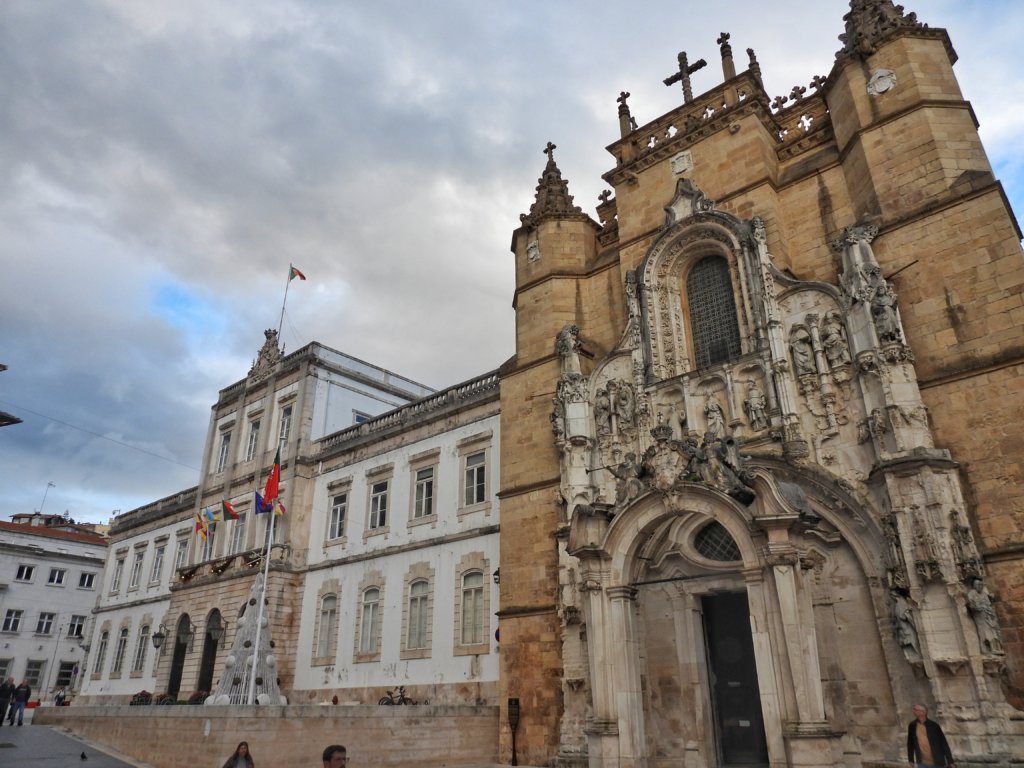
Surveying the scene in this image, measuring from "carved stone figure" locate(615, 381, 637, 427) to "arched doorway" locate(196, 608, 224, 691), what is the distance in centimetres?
1967

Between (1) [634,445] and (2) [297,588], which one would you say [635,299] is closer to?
(1) [634,445]

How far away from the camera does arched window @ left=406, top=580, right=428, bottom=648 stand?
2131 centimetres

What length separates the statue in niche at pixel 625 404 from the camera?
15.9 metres

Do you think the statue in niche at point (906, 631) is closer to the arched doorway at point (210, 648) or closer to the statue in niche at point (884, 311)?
the statue in niche at point (884, 311)

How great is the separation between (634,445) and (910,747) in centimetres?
745

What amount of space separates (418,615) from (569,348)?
9.97m

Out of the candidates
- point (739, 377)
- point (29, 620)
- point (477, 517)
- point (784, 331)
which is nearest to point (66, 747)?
point (477, 517)

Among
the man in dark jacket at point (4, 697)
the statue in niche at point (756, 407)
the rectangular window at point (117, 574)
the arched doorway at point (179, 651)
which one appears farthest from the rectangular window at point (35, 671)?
the statue in niche at point (756, 407)

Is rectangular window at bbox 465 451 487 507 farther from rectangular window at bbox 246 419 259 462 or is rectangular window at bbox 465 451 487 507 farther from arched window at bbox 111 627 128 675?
arched window at bbox 111 627 128 675

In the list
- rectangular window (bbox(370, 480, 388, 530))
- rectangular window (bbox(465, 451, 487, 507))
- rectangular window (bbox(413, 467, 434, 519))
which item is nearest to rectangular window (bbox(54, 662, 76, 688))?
rectangular window (bbox(370, 480, 388, 530))

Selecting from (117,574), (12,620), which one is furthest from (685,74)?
(12,620)

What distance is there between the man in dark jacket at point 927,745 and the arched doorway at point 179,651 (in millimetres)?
27806

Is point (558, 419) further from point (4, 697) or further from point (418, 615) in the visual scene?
point (4, 697)

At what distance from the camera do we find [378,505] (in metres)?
24.9
